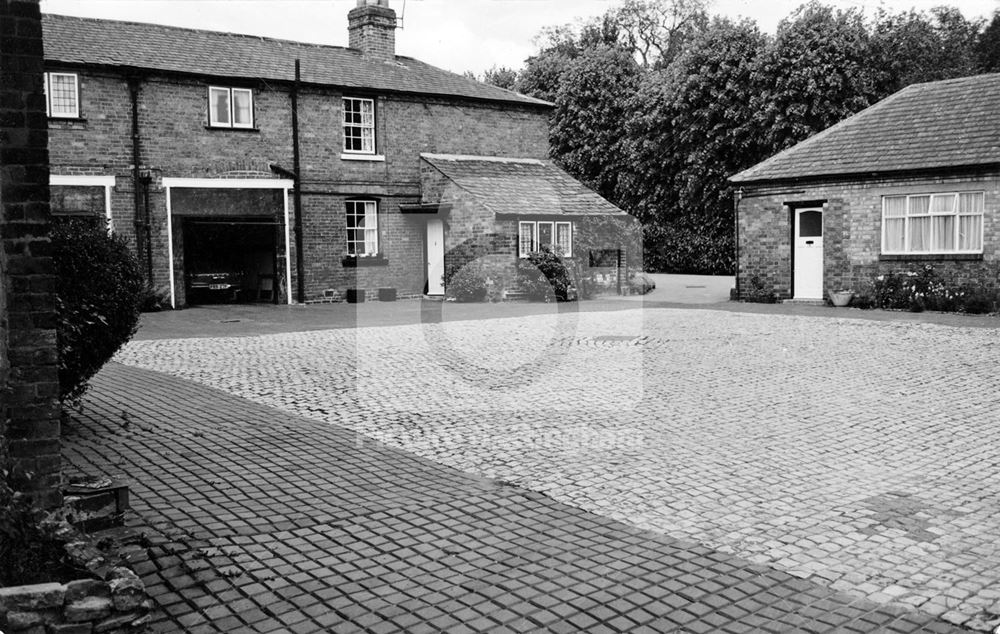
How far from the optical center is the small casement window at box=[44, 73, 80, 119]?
21.6 metres

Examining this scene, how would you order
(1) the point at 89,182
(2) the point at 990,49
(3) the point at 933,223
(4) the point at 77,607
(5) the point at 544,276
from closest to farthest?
(4) the point at 77,607 → (3) the point at 933,223 → (1) the point at 89,182 → (5) the point at 544,276 → (2) the point at 990,49

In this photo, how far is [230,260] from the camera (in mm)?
26609

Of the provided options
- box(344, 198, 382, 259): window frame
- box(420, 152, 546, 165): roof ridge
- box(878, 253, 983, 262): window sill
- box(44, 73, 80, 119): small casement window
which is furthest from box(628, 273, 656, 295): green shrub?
box(44, 73, 80, 119): small casement window

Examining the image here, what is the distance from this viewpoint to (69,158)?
21797 mm

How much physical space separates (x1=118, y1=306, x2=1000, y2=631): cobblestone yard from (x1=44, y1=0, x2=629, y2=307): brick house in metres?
8.39

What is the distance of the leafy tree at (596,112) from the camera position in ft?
146

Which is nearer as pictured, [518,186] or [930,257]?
[930,257]

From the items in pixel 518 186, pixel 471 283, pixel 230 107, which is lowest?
pixel 471 283

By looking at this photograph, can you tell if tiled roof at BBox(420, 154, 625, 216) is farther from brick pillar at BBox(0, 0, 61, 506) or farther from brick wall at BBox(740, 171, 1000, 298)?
brick pillar at BBox(0, 0, 61, 506)

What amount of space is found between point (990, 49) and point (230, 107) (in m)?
38.0

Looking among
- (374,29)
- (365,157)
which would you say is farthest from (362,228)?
(374,29)

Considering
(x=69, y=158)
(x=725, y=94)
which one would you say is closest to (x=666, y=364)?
(x=69, y=158)

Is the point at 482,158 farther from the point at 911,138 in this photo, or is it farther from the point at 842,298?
the point at 911,138

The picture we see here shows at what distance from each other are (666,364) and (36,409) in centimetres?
941
